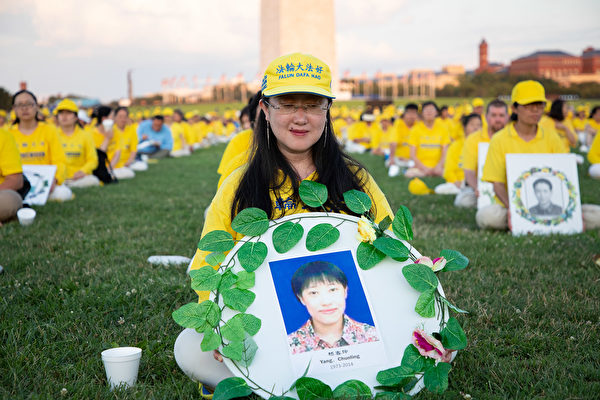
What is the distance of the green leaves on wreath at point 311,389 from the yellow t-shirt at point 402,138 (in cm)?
1240

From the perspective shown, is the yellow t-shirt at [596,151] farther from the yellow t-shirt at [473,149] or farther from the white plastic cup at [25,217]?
the white plastic cup at [25,217]

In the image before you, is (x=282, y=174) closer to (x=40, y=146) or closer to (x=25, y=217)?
(x=25, y=217)

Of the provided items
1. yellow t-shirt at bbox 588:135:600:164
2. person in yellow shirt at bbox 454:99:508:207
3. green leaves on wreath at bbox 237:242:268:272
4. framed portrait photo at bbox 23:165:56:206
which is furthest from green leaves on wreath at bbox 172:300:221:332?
yellow t-shirt at bbox 588:135:600:164

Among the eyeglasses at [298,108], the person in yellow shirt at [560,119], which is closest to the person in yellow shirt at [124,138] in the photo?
the person in yellow shirt at [560,119]

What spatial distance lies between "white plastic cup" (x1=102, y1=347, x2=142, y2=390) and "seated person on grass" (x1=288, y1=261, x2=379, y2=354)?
85 centimetres

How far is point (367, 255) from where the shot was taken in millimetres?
2637

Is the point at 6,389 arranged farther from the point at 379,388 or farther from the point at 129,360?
the point at 379,388

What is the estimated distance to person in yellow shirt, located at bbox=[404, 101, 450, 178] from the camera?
503 inches

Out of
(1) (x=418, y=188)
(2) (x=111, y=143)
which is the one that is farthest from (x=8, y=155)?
(2) (x=111, y=143)

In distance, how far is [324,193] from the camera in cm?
277

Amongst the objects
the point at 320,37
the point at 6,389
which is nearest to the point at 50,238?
the point at 6,389

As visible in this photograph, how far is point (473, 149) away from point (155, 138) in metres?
13.5

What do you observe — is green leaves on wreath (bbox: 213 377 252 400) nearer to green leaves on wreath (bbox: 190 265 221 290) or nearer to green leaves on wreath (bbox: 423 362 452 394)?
green leaves on wreath (bbox: 190 265 221 290)

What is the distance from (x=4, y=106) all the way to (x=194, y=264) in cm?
3401
